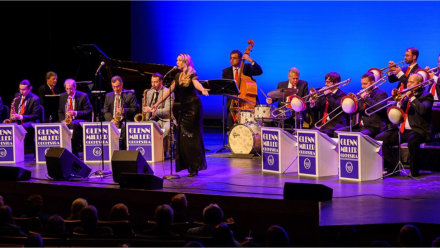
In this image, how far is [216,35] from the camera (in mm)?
14016

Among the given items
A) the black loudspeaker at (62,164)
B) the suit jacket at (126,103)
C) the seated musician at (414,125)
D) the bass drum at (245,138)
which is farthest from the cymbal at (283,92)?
A: the black loudspeaker at (62,164)

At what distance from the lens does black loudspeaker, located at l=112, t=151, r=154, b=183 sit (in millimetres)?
7355

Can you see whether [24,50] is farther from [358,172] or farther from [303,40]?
[358,172]

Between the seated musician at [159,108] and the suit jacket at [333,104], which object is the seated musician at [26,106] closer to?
the seated musician at [159,108]

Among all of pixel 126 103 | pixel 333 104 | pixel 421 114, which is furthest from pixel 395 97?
pixel 126 103

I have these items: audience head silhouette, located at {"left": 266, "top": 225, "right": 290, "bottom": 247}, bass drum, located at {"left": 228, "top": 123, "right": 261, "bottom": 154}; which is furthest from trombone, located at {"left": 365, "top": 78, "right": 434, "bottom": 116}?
audience head silhouette, located at {"left": 266, "top": 225, "right": 290, "bottom": 247}

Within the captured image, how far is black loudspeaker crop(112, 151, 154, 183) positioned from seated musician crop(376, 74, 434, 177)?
3362 millimetres

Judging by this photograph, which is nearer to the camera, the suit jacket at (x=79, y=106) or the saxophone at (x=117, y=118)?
the saxophone at (x=117, y=118)

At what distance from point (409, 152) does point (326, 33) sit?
194 inches

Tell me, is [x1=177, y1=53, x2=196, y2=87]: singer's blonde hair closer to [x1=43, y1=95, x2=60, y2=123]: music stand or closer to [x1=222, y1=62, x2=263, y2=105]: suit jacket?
[x1=222, y1=62, x2=263, y2=105]: suit jacket

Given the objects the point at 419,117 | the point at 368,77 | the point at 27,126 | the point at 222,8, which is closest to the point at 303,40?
the point at 222,8

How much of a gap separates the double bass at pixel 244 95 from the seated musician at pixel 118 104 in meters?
1.79

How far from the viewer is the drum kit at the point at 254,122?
10.1 meters

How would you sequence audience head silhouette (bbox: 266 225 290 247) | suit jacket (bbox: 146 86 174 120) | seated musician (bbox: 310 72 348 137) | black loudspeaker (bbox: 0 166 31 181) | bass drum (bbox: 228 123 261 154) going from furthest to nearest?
suit jacket (bbox: 146 86 174 120) < bass drum (bbox: 228 123 261 154) < seated musician (bbox: 310 72 348 137) < black loudspeaker (bbox: 0 166 31 181) < audience head silhouette (bbox: 266 225 290 247)
